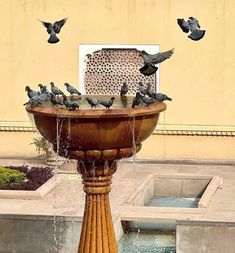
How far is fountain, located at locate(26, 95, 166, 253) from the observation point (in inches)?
233

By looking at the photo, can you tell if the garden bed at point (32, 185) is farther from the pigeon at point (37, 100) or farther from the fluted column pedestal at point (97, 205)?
the fluted column pedestal at point (97, 205)

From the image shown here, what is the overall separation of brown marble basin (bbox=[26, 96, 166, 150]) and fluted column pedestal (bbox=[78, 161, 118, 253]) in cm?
24

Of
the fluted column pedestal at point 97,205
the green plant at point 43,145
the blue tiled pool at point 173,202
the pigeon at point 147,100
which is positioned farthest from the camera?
the green plant at point 43,145

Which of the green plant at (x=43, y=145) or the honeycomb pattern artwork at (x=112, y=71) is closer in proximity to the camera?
the green plant at (x=43, y=145)

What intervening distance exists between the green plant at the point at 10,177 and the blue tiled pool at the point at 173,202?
177 cm

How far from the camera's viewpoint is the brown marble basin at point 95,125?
5887 mm

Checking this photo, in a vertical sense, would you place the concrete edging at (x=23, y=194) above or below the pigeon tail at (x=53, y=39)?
below

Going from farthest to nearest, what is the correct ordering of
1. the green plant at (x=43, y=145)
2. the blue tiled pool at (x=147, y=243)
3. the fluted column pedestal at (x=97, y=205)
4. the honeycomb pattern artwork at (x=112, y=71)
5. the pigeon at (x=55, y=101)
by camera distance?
1. the honeycomb pattern artwork at (x=112, y=71)
2. the green plant at (x=43, y=145)
3. the blue tiled pool at (x=147, y=243)
4. the pigeon at (x=55, y=101)
5. the fluted column pedestal at (x=97, y=205)

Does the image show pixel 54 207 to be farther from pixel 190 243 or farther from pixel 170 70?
pixel 170 70

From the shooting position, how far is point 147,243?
8.96 meters

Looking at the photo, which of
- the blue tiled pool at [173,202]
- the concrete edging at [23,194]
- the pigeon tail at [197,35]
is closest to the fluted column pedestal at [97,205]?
the pigeon tail at [197,35]

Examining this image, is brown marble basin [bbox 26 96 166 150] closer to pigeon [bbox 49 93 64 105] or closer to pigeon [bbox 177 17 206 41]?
pigeon [bbox 49 93 64 105]

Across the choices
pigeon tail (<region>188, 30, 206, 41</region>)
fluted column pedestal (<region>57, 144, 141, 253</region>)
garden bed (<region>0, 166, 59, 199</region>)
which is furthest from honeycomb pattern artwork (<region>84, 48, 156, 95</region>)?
fluted column pedestal (<region>57, 144, 141, 253</region>)

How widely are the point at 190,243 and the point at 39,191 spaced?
2708mm
